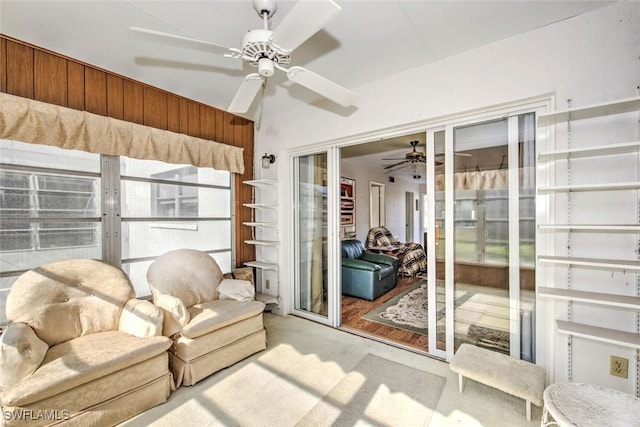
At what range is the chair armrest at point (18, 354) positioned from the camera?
1430 mm

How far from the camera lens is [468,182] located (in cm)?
233

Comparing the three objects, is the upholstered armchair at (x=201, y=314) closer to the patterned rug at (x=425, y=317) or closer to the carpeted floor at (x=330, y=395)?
the carpeted floor at (x=330, y=395)

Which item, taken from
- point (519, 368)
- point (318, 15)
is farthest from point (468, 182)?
point (318, 15)

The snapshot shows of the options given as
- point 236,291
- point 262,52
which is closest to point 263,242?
Result: point 236,291

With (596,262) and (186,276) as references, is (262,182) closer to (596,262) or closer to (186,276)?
(186,276)

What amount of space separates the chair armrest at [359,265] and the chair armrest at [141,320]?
266cm

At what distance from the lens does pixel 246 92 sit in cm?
190

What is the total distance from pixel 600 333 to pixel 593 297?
224 mm

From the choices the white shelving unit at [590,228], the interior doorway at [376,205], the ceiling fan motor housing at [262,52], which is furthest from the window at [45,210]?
the interior doorway at [376,205]

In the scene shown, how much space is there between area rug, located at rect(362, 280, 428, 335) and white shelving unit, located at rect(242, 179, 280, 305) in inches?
50.0

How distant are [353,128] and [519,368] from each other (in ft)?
7.68

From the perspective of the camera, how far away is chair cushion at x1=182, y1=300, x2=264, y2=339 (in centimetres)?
212

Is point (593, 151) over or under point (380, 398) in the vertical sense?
over

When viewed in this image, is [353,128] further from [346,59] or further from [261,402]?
[261,402]
